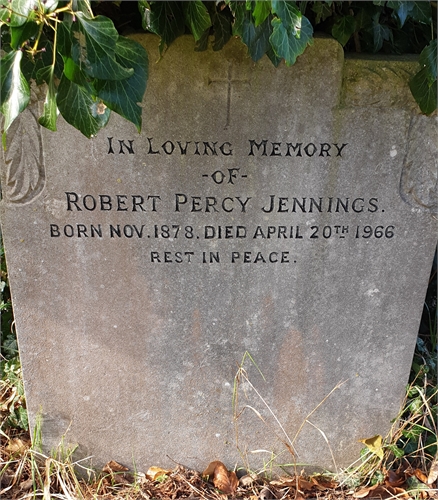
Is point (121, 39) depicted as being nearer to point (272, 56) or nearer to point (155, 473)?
point (272, 56)

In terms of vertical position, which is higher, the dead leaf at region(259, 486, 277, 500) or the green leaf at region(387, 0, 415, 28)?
the green leaf at region(387, 0, 415, 28)

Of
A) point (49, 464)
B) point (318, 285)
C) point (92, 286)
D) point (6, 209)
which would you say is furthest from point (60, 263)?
point (318, 285)

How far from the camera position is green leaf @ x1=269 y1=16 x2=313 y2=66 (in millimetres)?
1419

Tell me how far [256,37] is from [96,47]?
1.77ft

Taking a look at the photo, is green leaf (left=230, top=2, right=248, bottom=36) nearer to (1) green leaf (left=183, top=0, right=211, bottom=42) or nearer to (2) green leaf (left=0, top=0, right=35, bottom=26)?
(1) green leaf (left=183, top=0, right=211, bottom=42)

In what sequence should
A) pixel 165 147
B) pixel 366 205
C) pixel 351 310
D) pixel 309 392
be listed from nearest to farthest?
1. pixel 165 147
2. pixel 366 205
3. pixel 351 310
4. pixel 309 392

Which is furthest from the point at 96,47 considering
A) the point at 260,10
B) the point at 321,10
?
the point at 321,10

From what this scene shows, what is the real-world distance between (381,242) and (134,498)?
4.97ft

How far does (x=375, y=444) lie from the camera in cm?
237

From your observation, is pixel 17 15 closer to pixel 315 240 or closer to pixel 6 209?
pixel 6 209

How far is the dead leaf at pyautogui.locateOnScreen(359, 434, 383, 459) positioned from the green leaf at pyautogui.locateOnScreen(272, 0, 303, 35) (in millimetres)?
1850

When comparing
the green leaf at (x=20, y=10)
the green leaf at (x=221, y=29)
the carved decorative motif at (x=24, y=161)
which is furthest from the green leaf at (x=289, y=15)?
the carved decorative motif at (x=24, y=161)

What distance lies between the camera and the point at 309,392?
2.29m

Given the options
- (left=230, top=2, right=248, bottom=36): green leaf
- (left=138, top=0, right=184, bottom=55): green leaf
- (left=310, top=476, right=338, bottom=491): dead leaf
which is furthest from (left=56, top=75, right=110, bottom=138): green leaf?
(left=310, top=476, right=338, bottom=491): dead leaf
